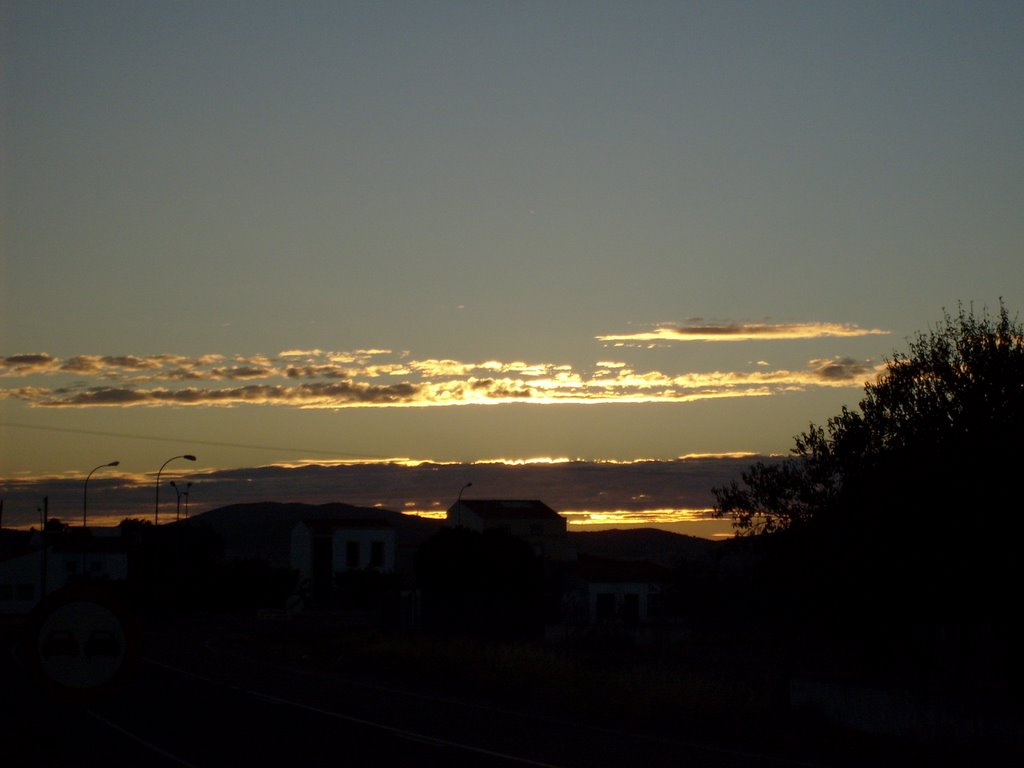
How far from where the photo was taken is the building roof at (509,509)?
4156 inches

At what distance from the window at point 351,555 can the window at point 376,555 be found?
1.30 m

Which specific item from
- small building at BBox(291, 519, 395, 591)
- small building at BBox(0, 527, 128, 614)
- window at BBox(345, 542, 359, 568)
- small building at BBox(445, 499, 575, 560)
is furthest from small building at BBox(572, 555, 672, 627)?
small building at BBox(0, 527, 128, 614)

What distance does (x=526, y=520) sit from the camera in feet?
348

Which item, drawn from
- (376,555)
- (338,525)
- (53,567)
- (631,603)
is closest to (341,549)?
(338,525)

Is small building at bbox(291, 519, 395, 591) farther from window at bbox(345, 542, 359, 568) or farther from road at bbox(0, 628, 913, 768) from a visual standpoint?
road at bbox(0, 628, 913, 768)

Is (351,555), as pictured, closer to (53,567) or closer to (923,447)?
(53,567)

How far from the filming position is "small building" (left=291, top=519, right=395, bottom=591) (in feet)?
340

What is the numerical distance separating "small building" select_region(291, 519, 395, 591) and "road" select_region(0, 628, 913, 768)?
73.3 meters

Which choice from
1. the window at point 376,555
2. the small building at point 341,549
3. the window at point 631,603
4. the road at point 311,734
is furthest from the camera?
the window at point 376,555

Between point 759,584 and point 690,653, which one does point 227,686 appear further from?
point 690,653

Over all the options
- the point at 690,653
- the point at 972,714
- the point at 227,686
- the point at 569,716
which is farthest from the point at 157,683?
the point at 690,653

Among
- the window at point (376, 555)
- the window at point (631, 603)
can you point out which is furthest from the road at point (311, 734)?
the window at point (376, 555)

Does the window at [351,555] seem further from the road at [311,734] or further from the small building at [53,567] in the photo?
the road at [311,734]

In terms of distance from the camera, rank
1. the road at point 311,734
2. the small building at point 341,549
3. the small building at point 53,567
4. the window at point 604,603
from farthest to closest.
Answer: the small building at point 53,567, the small building at point 341,549, the window at point 604,603, the road at point 311,734
